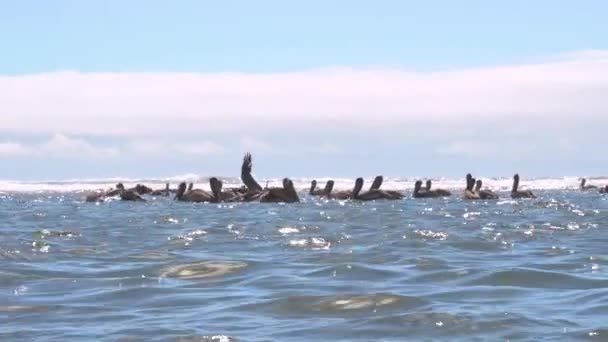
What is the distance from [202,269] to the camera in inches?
440

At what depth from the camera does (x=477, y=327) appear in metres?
7.45

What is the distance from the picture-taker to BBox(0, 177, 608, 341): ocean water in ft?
24.7

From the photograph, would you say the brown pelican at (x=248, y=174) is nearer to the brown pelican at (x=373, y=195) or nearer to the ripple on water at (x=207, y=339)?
the brown pelican at (x=373, y=195)

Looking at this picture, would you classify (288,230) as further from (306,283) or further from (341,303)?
(341,303)

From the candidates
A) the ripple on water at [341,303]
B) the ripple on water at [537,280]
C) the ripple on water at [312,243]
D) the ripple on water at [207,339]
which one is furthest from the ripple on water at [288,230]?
the ripple on water at [207,339]

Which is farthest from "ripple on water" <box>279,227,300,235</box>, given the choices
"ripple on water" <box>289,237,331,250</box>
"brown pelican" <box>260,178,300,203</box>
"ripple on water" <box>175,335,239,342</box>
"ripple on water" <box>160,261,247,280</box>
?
"brown pelican" <box>260,178,300,203</box>

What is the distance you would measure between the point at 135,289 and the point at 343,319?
2456 millimetres

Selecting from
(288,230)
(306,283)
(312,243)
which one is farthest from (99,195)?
(306,283)

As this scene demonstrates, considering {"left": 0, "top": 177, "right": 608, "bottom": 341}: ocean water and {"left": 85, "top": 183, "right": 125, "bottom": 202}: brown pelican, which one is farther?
{"left": 85, "top": 183, "right": 125, "bottom": 202}: brown pelican

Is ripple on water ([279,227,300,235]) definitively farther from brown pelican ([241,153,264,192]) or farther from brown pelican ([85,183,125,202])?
brown pelican ([85,183,125,202])

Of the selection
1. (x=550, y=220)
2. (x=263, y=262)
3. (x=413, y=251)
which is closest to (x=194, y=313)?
(x=263, y=262)

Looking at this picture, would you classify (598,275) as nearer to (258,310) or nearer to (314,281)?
(314,281)

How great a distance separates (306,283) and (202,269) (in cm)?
165

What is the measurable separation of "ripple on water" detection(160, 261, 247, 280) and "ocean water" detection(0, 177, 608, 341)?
0.07ft
